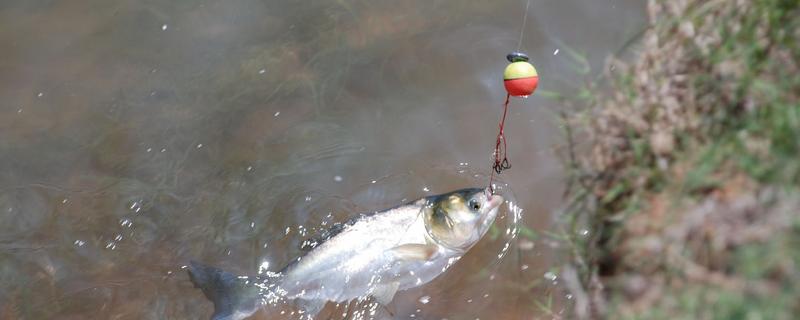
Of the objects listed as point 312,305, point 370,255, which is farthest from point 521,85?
point 312,305

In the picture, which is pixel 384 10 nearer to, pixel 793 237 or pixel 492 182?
pixel 492 182

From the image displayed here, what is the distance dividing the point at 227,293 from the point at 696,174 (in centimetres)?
247

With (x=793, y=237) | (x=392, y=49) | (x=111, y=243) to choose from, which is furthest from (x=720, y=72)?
(x=111, y=243)

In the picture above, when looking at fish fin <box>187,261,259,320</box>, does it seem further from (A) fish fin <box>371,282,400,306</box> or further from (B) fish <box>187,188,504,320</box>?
(A) fish fin <box>371,282,400,306</box>

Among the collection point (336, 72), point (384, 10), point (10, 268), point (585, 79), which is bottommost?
point (10, 268)

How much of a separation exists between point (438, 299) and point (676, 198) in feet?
6.22

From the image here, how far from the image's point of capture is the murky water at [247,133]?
4543mm

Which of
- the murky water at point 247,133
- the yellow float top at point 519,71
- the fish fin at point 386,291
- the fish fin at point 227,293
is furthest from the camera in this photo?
the murky water at point 247,133

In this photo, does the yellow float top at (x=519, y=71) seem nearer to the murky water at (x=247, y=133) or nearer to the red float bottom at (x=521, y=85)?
the red float bottom at (x=521, y=85)

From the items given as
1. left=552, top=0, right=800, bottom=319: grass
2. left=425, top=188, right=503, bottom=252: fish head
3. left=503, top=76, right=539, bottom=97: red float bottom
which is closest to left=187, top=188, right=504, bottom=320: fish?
left=425, top=188, right=503, bottom=252: fish head

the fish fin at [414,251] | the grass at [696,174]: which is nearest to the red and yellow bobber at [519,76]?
the grass at [696,174]

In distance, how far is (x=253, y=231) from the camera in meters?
4.71

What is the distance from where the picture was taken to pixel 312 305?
421cm

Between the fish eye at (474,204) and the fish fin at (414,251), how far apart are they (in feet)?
Answer: 1.00
